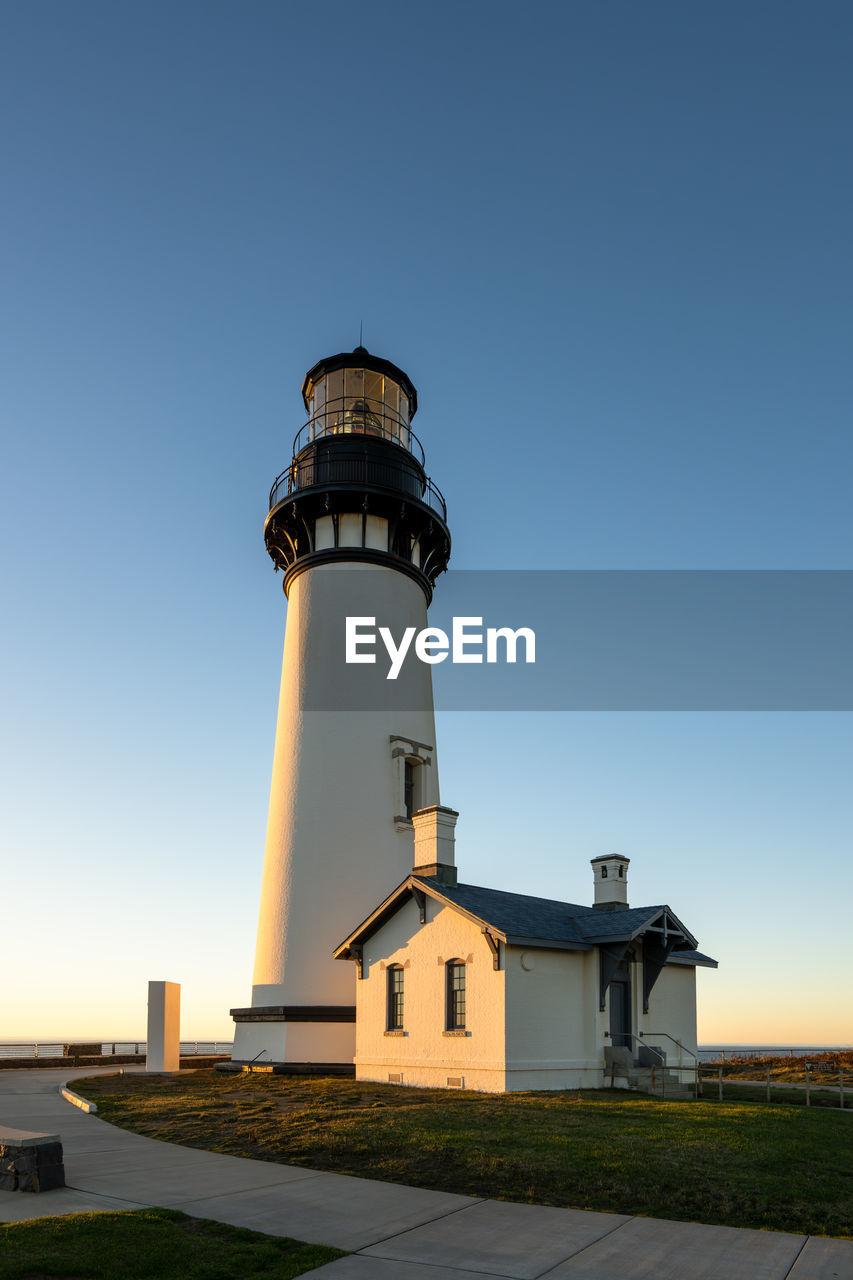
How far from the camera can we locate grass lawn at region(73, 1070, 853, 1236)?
11242 mm

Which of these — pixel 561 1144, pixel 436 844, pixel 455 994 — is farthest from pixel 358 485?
pixel 561 1144

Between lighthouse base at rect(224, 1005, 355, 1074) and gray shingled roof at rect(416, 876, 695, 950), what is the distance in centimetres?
555

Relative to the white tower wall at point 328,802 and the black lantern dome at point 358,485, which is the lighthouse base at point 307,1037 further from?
the black lantern dome at point 358,485

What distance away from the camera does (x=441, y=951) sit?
2367 centimetres

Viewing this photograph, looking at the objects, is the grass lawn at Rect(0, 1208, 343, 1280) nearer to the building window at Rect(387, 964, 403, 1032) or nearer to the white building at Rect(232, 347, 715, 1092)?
the white building at Rect(232, 347, 715, 1092)

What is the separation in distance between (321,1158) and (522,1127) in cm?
348

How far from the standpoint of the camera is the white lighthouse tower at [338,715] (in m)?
27.2

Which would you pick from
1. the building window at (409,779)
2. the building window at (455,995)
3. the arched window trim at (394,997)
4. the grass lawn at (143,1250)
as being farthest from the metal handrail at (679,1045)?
the grass lawn at (143,1250)

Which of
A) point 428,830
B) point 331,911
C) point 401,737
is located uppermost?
point 401,737

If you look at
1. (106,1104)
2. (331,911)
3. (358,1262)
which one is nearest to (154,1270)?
(358,1262)

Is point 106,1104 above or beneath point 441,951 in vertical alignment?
beneath

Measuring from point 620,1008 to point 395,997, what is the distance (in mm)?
5850

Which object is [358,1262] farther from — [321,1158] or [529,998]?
[529,998]

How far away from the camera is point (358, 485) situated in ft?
98.9
